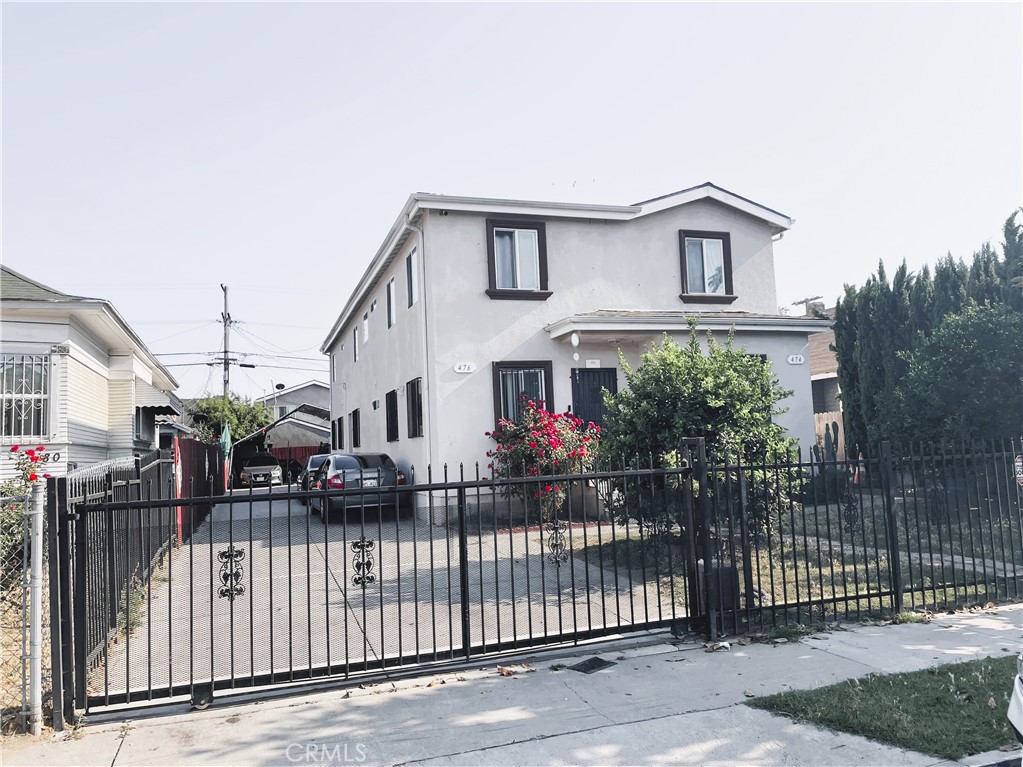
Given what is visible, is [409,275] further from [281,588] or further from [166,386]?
[166,386]

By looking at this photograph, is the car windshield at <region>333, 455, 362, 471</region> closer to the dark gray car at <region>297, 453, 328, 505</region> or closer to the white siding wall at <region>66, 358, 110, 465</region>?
the dark gray car at <region>297, 453, 328, 505</region>

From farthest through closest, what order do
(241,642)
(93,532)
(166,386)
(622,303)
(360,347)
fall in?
1. (166,386)
2. (360,347)
3. (622,303)
4. (241,642)
5. (93,532)

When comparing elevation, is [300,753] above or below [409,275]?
below

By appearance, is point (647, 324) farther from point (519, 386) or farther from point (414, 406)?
point (414, 406)

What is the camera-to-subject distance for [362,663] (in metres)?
5.59

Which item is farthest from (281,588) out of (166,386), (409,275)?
(166,386)

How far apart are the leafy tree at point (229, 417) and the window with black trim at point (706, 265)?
30192 millimetres

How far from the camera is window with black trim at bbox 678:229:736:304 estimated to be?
16312 millimetres

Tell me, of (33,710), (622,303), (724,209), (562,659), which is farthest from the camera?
(724,209)

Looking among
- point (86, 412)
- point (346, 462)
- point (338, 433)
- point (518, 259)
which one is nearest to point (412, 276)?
point (518, 259)

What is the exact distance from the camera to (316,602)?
816 centimetres

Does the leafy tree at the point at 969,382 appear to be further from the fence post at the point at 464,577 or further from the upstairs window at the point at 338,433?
the upstairs window at the point at 338,433

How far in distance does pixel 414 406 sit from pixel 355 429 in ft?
32.5

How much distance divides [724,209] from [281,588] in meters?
13.0
